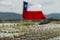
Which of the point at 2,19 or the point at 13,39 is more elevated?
the point at 13,39

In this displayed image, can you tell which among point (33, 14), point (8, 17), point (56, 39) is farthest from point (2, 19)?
point (56, 39)

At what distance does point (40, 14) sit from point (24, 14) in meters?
1.22

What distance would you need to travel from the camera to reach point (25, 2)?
20.6 metres

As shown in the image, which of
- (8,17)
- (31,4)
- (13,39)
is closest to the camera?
(13,39)

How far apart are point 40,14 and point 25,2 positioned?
146 centimetres

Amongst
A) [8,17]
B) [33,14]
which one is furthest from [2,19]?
[33,14]

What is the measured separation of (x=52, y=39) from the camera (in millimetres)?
14156

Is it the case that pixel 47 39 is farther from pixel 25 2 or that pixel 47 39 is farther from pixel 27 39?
pixel 25 2

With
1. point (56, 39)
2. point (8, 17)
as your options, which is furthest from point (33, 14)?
point (8, 17)

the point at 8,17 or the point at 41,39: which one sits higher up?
the point at 41,39

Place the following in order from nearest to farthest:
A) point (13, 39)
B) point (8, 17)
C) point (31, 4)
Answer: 1. point (13, 39)
2. point (31, 4)
3. point (8, 17)

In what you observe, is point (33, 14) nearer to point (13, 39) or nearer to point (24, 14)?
point (24, 14)

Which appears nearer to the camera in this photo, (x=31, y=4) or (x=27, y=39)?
(x=27, y=39)

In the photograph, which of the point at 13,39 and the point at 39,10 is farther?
the point at 39,10
